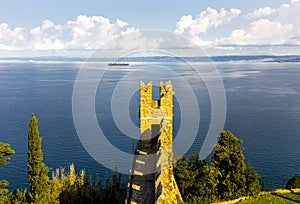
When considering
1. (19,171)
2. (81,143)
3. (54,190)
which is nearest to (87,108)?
(81,143)

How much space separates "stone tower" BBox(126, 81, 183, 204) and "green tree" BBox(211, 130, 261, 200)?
7102 mm

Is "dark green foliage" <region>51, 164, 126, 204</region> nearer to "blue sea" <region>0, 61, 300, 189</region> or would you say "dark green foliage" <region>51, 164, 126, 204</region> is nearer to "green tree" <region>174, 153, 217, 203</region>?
"green tree" <region>174, 153, 217, 203</region>

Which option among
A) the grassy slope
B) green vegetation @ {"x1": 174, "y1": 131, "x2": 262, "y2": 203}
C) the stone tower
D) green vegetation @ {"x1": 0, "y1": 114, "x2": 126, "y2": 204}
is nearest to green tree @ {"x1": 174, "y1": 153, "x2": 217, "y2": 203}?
green vegetation @ {"x1": 174, "y1": 131, "x2": 262, "y2": 203}

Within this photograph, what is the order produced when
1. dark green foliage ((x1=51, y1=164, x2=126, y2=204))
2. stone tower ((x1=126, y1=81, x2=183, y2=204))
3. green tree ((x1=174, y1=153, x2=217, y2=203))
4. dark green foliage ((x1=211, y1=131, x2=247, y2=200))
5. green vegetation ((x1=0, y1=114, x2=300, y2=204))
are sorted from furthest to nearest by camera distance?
dark green foliage ((x1=51, y1=164, x2=126, y2=204)) < dark green foliage ((x1=211, y1=131, x2=247, y2=200)) < green tree ((x1=174, y1=153, x2=217, y2=203)) < green vegetation ((x1=0, y1=114, x2=300, y2=204)) < stone tower ((x1=126, y1=81, x2=183, y2=204))

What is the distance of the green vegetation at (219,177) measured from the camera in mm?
23828

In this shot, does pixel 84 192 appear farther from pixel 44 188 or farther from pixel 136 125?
pixel 136 125

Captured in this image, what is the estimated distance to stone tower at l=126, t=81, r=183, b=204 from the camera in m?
15.4

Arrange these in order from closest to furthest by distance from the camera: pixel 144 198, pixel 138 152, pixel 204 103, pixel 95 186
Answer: pixel 144 198
pixel 138 152
pixel 95 186
pixel 204 103

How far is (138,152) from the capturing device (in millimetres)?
21625

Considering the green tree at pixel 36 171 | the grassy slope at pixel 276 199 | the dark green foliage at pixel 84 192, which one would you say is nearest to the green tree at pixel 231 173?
the grassy slope at pixel 276 199

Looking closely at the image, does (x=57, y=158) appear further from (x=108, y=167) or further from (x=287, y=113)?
(x=287, y=113)

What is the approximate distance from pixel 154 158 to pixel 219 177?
9.48 meters

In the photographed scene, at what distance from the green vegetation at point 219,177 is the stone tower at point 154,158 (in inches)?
155

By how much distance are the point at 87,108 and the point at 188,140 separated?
3603cm
